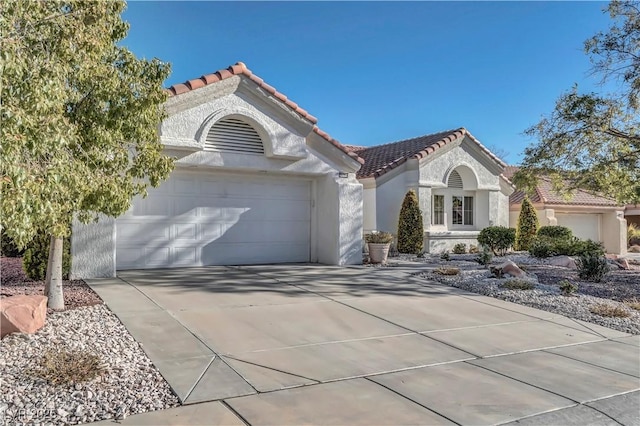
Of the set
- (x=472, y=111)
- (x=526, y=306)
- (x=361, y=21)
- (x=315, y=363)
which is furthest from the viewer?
(x=472, y=111)

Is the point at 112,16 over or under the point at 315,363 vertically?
over

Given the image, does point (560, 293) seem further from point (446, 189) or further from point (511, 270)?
point (446, 189)

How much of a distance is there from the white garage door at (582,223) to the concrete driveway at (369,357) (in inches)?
792

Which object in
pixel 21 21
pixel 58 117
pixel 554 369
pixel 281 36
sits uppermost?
pixel 281 36

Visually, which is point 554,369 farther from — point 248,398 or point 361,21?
point 361,21

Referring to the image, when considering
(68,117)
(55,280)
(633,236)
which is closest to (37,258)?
(55,280)

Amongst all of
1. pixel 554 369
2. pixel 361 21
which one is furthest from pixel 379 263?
pixel 554 369

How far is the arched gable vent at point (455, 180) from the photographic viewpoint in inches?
795

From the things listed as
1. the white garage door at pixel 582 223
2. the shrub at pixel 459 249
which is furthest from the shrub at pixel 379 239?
the white garage door at pixel 582 223

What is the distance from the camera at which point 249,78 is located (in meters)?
11.8

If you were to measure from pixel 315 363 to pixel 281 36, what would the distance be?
10376 millimetres

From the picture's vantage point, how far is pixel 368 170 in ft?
63.6

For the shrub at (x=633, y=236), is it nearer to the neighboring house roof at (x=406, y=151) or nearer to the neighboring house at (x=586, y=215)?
the neighboring house at (x=586, y=215)

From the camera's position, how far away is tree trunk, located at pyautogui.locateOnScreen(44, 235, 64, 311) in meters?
7.05
